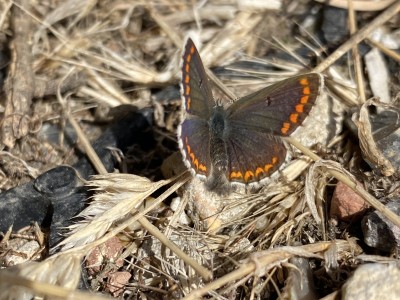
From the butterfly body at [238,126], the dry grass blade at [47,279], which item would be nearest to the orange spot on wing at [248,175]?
the butterfly body at [238,126]

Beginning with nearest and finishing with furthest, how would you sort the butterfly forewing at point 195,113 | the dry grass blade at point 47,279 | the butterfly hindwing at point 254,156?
the dry grass blade at point 47,279 → the butterfly forewing at point 195,113 → the butterfly hindwing at point 254,156

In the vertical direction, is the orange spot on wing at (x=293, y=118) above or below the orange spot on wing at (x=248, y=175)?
above

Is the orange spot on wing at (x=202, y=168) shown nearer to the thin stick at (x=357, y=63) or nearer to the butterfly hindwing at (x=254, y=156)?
the butterfly hindwing at (x=254, y=156)

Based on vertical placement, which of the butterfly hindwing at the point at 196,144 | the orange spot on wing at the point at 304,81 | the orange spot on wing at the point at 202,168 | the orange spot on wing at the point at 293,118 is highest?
the orange spot on wing at the point at 304,81


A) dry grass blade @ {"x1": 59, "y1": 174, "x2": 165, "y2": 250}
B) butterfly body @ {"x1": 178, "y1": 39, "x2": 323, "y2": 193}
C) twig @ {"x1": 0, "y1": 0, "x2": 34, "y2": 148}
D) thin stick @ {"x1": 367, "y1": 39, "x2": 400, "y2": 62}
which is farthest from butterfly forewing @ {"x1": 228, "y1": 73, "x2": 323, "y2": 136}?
twig @ {"x1": 0, "y1": 0, "x2": 34, "y2": 148}

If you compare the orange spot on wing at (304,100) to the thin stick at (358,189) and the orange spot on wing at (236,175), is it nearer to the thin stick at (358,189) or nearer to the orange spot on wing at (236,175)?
the thin stick at (358,189)

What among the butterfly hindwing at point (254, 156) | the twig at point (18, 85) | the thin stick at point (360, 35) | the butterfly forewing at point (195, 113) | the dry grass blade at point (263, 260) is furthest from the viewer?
the thin stick at point (360, 35)

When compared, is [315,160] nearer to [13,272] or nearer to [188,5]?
[13,272]

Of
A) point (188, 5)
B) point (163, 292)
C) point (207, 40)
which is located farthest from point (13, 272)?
point (188, 5)

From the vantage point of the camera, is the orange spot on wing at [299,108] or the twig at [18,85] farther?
the twig at [18,85]
